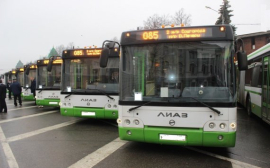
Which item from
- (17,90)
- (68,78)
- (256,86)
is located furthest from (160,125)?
(17,90)

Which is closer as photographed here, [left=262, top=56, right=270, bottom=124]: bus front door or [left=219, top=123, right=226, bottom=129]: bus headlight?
[left=219, top=123, right=226, bottom=129]: bus headlight

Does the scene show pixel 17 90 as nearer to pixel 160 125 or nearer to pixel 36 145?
pixel 36 145

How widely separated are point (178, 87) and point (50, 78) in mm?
9744

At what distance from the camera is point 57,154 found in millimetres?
5984

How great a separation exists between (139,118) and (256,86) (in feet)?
20.9

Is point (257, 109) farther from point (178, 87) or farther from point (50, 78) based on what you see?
point (50, 78)

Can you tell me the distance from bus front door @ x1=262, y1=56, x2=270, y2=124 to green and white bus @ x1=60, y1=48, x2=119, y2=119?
4.90 m

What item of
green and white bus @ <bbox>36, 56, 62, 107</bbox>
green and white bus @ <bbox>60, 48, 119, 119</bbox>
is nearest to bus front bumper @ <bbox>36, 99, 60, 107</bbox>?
green and white bus @ <bbox>36, 56, 62, 107</bbox>

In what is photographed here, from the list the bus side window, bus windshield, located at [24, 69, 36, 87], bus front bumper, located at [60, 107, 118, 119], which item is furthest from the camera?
bus windshield, located at [24, 69, 36, 87]

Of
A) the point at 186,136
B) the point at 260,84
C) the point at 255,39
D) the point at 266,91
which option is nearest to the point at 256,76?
the point at 260,84

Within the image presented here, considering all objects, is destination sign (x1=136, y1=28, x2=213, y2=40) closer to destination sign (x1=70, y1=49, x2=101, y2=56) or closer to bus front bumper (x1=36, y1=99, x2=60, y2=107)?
destination sign (x1=70, y1=49, x2=101, y2=56)

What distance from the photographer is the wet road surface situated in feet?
17.5

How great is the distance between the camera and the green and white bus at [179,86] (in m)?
5.28

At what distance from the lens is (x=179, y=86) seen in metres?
5.47
